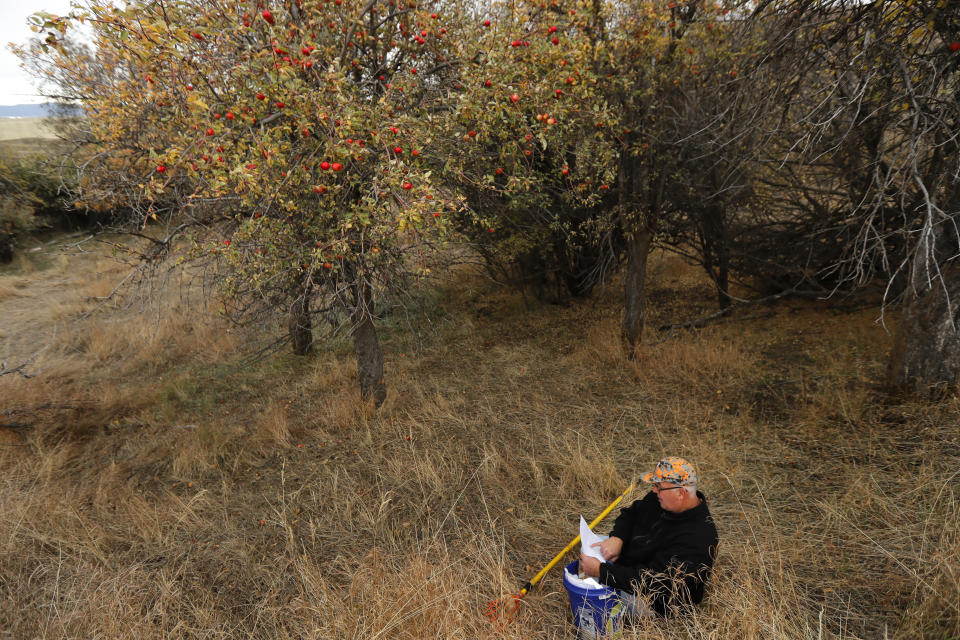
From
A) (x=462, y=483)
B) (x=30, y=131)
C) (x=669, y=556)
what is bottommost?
(x=462, y=483)

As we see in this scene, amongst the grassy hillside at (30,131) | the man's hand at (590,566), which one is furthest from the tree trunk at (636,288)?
the grassy hillside at (30,131)

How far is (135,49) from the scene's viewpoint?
2691 millimetres

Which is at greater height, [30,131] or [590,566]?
[30,131]

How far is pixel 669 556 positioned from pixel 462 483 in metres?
2.15

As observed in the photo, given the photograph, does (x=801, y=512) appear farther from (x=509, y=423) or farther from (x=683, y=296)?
(x=683, y=296)

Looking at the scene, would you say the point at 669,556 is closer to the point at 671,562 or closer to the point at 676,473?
the point at 671,562

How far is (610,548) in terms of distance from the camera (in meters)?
2.52

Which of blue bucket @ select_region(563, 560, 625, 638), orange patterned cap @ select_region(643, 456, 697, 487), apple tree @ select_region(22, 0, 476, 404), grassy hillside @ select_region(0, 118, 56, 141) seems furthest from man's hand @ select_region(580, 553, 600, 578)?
grassy hillside @ select_region(0, 118, 56, 141)

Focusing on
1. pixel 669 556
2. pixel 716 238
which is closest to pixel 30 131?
pixel 716 238

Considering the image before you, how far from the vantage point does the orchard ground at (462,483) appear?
253cm

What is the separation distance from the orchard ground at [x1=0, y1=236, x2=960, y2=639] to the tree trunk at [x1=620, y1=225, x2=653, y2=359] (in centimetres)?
27

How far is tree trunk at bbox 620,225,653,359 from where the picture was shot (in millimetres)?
5833

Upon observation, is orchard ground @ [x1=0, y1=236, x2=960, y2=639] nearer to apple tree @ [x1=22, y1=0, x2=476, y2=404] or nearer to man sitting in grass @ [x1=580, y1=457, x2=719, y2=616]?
man sitting in grass @ [x1=580, y1=457, x2=719, y2=616]

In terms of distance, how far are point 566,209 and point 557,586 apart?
5.39 m
